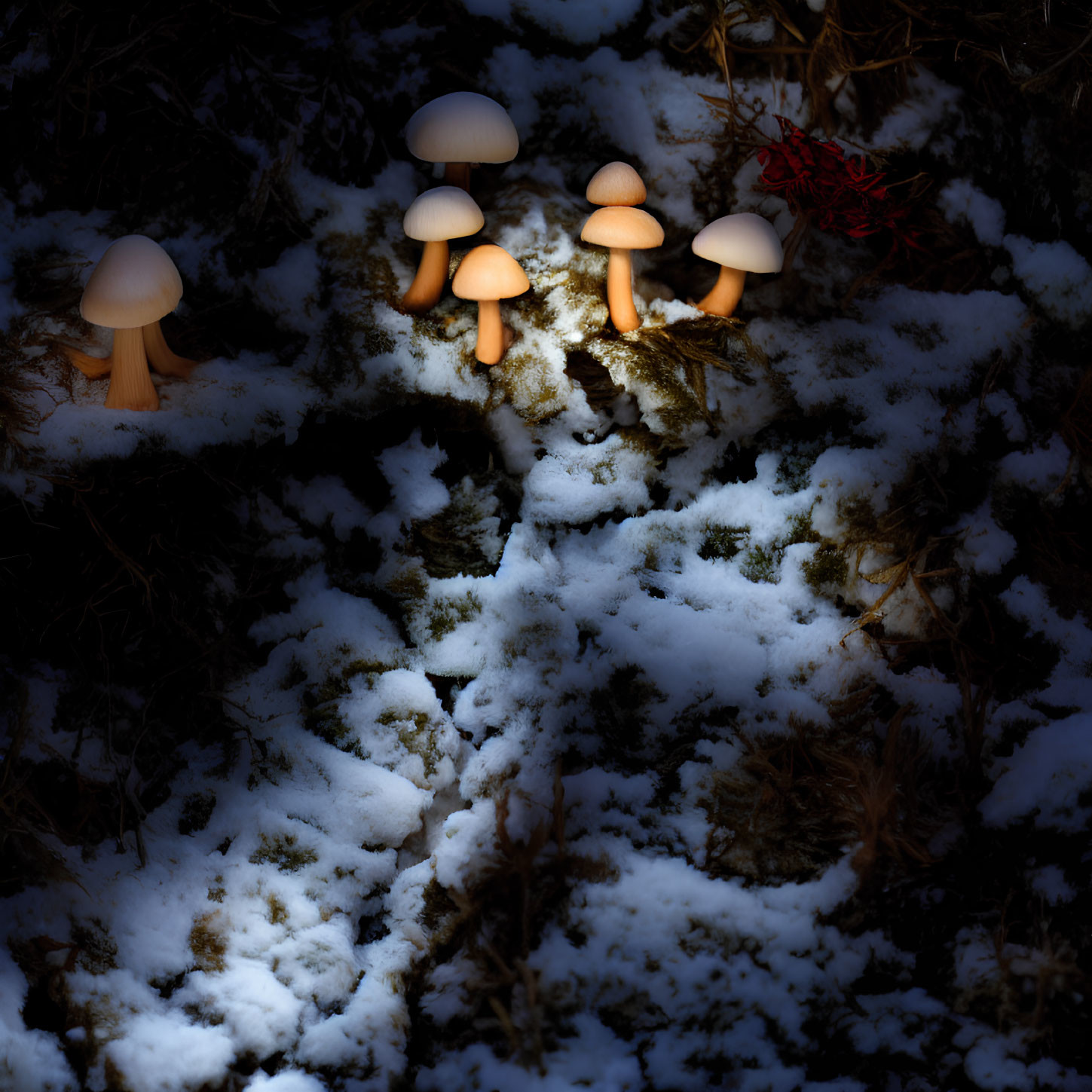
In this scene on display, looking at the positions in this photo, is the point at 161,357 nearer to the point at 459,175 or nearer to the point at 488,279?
the point at 488,279

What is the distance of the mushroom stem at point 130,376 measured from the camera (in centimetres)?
241

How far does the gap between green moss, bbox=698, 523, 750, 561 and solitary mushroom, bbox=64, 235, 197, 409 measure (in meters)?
1.80

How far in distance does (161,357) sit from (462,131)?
1237 millimetres

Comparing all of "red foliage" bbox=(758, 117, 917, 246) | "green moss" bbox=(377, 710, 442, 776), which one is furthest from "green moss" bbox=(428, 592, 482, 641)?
"red foliage" bbox=(758, 117, 917, 246)

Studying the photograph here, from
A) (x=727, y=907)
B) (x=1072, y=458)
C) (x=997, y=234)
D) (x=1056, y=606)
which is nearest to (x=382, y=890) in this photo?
(x=727, y=907)

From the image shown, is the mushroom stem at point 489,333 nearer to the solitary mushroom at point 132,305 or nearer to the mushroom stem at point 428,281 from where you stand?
the mushroom stem at point 428,281

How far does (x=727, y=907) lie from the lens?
218 cm

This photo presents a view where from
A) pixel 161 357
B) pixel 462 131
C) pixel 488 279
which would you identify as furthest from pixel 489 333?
pixel 161 357

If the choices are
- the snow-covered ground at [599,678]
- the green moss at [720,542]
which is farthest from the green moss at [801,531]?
the green moss at [720,542]

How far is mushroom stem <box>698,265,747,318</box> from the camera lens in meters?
2.89

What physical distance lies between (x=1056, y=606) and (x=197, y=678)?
2710mm

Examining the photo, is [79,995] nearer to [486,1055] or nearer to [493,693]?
[486,1055]

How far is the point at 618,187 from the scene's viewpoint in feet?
9.11

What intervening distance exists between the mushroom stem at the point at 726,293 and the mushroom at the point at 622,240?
0.27 metres
